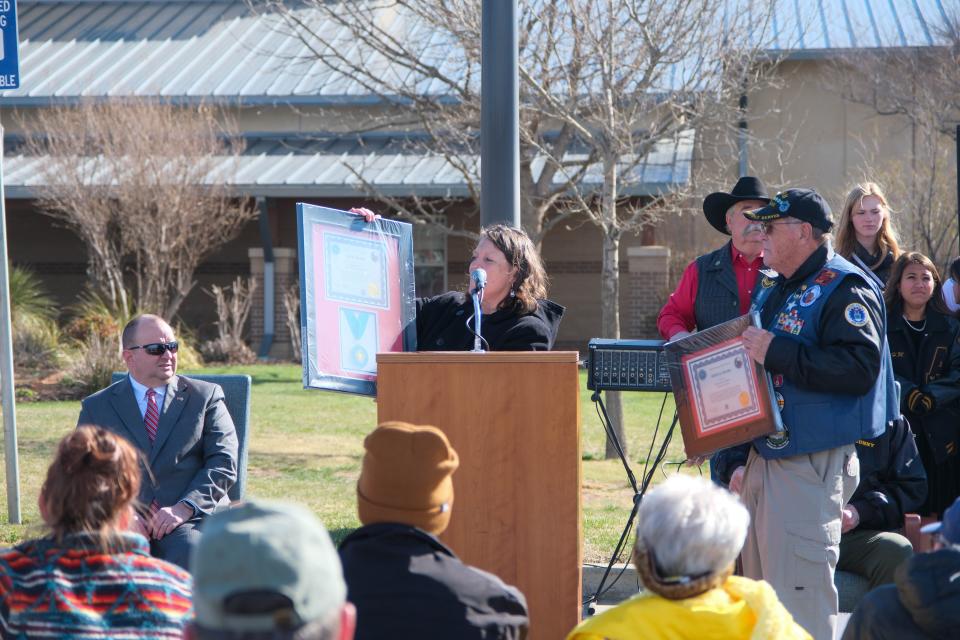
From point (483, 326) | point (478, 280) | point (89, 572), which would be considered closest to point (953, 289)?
point (483, 326)

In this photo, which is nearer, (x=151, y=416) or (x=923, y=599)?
(x=923, y=599)

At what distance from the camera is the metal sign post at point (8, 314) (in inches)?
289

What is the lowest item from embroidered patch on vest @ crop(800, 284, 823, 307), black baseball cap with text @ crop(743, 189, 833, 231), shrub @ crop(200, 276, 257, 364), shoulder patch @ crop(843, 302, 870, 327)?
shrub @ crop(200, 276, 257, 364)

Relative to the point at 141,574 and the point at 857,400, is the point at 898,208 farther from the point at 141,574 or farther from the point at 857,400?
the point at 141,574

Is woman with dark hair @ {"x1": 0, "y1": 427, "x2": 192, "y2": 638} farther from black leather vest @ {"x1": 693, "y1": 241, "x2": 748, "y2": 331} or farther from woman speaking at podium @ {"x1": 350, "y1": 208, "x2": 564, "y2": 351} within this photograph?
black leather vest @ {"x1": 693, "y1": 241, "x2": 748, "y2": 331}

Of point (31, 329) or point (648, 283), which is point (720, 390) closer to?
point (31, 329)

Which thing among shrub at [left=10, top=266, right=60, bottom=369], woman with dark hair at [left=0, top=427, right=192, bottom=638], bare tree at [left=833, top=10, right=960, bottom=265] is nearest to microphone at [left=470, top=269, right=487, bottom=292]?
woman with dark hair at [left=0, top=427, right=192, bottom=638]

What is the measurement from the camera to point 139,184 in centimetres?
1994

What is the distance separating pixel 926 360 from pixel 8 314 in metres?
5.95

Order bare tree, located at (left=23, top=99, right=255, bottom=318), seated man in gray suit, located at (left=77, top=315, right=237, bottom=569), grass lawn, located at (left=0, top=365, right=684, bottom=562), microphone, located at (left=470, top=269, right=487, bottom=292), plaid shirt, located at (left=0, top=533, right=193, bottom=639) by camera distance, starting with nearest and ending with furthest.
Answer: plaid shirt, located at (left=0, top=533, right=193, bottom=639) < microphone, located at (left=470, top=269, right=487, bottom=292) < seated man in gray suit, located at (left=77, top=315, right=237, bottom=569) < grass lawn, located at (left=0, top=365, right=684, bottom=562) < bare tree, located at (left=23, top=99, right=255, bottom=318)

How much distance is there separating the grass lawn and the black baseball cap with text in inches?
126

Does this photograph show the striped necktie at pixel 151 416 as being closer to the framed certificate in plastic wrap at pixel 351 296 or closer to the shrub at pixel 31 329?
the framed certificate in plastic wrap at pixel 351 296

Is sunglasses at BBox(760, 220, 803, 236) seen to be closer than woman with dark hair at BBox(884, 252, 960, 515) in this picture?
Yes

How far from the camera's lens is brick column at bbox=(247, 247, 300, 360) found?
2209cm
